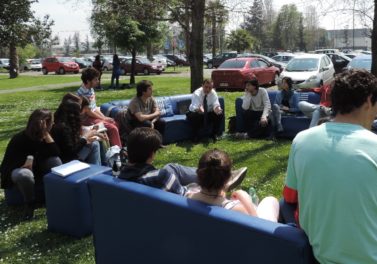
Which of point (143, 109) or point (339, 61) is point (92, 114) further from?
point (339, 61)

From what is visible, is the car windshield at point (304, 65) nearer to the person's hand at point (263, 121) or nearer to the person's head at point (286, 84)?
the person's head at point (286, 84)

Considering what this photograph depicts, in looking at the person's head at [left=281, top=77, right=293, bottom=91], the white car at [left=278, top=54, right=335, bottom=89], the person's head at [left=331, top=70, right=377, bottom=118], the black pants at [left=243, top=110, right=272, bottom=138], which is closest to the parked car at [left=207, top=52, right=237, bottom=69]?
the white car at [left=278, top=54, right=335, bottom=89]

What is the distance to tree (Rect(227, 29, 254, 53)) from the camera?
170 feet

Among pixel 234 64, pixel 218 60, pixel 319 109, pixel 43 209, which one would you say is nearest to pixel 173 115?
pixel 319 109

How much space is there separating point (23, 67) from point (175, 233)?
50.0 meters

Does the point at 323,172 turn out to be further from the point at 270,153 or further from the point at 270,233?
the point at 270,153

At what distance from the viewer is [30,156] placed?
5.12 m

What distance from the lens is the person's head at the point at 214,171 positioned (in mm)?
3033

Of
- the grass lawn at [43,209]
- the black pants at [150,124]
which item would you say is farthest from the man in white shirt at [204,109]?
the black pants at [150,124]

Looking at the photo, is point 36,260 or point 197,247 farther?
point 36,260

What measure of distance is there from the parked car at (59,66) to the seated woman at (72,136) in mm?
32956

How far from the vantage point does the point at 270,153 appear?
7.66 m

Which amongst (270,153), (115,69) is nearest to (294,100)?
(270,153)

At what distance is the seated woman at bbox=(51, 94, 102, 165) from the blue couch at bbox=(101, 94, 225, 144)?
2.62 metres
